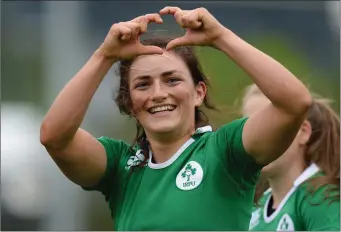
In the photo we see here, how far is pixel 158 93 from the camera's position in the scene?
3.46 metres

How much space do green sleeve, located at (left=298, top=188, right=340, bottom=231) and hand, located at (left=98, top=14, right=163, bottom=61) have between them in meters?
1.52

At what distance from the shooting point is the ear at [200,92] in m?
3.65

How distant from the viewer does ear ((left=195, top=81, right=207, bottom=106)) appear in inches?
144

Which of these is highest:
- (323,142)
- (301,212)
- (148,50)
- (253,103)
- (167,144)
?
(148,50)

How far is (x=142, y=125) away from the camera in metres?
3.59

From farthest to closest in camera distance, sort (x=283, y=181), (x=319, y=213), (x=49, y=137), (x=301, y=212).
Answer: (x=283, y=181)
(x=301, y=212)
(x=319, y=213)
(x=49, y=137)

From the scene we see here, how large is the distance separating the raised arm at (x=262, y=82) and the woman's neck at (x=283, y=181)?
1.71 m

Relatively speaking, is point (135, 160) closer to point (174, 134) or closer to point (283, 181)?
point (174, 134)

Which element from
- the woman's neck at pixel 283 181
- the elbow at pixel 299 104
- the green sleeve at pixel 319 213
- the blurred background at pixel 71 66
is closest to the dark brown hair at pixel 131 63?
the elbow at pixel 299 104

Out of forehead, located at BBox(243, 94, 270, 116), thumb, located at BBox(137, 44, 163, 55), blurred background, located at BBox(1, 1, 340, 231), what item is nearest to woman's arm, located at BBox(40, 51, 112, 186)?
thumb, located at BBox(137, 44, 163, 55)

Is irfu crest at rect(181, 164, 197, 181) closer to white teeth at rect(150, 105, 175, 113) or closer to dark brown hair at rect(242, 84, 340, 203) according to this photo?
white teeth at rect(150, 105, 175, 113)

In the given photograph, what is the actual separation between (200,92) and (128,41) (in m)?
0.41

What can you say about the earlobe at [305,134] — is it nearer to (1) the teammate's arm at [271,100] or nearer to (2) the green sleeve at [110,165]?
(2) the green sleeve at [110,165]

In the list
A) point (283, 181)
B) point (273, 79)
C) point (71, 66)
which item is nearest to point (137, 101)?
point (273, 79)
